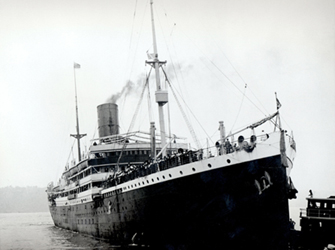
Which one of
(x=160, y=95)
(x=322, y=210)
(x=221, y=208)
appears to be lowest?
(x=322, y=210)

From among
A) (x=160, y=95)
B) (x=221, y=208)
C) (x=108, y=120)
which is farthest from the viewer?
(x=108, y=120)

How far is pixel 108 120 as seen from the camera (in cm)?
3150

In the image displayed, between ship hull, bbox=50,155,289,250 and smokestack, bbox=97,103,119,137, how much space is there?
12.1m

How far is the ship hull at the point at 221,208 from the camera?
51.1 feet

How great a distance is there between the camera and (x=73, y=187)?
112 ft

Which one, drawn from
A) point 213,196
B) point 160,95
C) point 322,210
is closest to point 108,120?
point 160,95

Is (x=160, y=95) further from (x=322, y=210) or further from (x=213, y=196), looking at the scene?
(x=322, y=210)

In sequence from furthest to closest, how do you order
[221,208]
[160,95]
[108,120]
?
[108,120] < [160,95] < [221,208]

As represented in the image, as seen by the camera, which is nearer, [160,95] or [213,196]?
[213,196]

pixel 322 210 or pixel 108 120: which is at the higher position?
pixel 108 120

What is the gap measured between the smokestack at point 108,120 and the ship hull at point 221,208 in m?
12.1

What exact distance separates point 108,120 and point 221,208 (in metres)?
17.4

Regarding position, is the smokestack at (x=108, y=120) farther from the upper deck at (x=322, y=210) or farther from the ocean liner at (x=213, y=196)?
the upper deck at (x=322, y=210)

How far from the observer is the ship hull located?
15578 millimetres
